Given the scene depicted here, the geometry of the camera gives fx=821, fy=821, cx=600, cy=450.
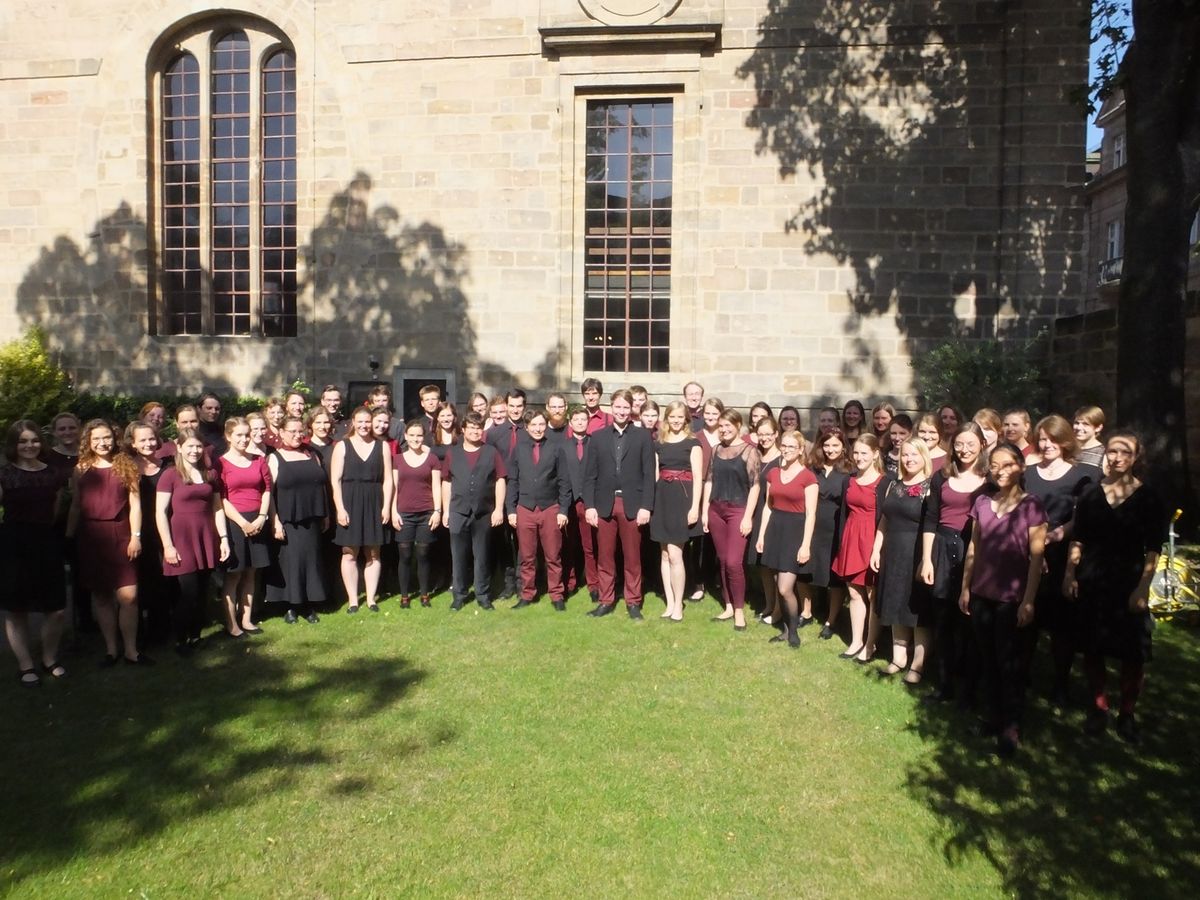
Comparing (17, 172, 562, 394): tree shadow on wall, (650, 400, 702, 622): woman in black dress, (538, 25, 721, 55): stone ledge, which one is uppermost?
(538, 25, 721, 55): stone ledge

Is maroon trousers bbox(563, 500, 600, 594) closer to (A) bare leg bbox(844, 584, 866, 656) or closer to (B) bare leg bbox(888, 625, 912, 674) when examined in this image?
(A) bare leg bbox(844, 584, 866, 656)

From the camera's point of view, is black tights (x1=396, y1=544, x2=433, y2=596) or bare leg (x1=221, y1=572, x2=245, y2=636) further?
black tights (x1=396, y1=544, x2=433, y2=596)

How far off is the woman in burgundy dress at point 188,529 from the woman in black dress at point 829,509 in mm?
4768

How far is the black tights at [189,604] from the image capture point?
20.9ft

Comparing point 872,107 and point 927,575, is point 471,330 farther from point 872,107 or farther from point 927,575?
point 927,575

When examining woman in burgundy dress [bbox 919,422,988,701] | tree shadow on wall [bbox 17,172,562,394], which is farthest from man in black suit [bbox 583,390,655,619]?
tree shadow on wall [bbox 17,172,562,394]

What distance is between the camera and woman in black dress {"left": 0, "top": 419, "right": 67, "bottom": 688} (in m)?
5.66

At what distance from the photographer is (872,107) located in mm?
12031

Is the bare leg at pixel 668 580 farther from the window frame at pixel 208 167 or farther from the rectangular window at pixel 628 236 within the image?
the window frame at pixel 208 167

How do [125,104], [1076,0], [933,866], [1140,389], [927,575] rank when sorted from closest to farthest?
[933,866] → [927,575] → [1140,389] → [1076,0] → [125,104]

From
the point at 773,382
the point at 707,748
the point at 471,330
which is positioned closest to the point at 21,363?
the point at 471,330

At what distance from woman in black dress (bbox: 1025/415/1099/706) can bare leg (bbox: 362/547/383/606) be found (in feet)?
18.1

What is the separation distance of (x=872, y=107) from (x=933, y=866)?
1110 centimetres

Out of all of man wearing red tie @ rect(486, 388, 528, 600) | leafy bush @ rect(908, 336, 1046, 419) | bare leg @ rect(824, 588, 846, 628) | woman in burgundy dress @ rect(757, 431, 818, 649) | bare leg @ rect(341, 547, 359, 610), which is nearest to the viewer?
woman in burgundy dress @ rect(757, 431, 818, 649)
